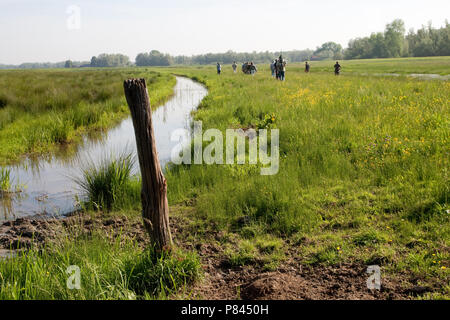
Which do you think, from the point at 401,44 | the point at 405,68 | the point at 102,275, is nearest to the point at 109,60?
the point at 401,44

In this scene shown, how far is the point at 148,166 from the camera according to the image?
3.77 meters

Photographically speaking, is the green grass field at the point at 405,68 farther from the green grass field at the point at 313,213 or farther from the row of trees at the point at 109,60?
the row of trees at the point at 109,60

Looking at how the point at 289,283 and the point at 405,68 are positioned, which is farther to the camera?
the point at 405,68

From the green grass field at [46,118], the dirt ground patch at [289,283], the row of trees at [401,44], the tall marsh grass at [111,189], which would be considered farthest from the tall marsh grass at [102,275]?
the row of trees at [401,44]

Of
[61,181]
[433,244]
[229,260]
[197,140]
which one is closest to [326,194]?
[433,244]

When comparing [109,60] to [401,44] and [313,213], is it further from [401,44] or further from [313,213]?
[313,213]

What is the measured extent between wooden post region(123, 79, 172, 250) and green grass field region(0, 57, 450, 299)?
0.38 metres

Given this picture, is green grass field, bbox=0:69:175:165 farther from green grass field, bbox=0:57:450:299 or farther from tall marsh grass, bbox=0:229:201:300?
tall marsh grass, bbox=0:229:201:300

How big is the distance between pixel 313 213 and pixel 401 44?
121 meters

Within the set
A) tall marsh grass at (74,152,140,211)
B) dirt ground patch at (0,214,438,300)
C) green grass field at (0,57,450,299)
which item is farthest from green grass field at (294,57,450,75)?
dirt ground patch at (0,214,438,300)

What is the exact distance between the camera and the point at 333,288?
12.2ft

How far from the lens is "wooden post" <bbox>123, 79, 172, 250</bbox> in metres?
3.67

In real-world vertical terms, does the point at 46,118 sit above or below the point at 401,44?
below

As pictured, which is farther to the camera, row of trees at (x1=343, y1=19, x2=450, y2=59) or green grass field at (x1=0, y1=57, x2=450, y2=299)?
row of trees at (x1=343, y1=19, x2=450, y2=59)
